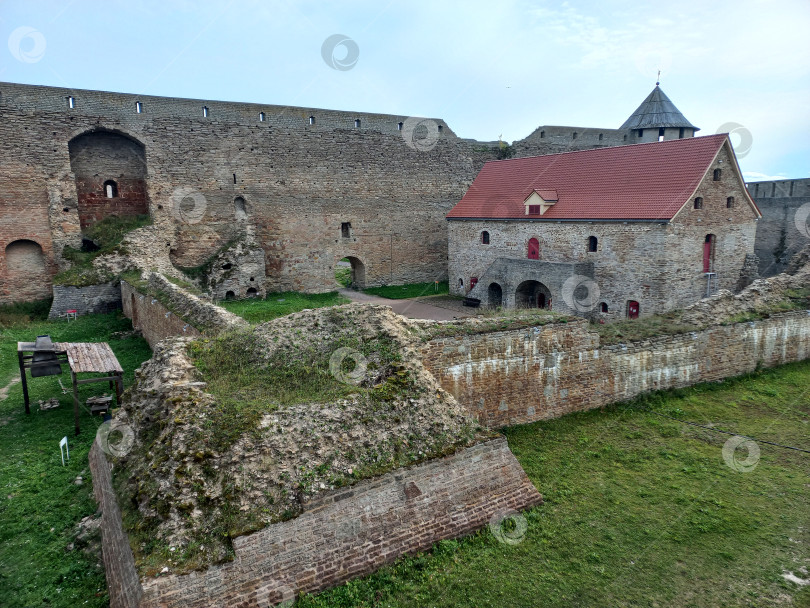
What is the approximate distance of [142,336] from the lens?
53.7ft

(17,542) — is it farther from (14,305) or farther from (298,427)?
(14,305)

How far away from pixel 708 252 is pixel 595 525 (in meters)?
15.5

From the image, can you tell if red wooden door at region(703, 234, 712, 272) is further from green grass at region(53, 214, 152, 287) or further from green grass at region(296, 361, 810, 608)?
green grass at region(53, 214, 152, 287)

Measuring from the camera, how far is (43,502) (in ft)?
25.4

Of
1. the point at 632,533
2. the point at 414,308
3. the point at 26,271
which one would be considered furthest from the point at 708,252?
the point at 26,271

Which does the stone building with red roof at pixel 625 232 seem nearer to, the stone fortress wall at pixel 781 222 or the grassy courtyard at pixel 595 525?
the stone fortress wall at pixel 781 222

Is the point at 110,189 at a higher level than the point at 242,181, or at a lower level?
lower

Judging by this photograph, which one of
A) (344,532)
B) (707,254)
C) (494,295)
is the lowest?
(344,532)

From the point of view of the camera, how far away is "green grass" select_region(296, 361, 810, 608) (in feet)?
19.7

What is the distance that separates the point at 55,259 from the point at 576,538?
20722 mm

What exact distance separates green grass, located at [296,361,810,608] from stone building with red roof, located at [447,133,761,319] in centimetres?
880

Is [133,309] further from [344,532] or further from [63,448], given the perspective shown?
[344,532]

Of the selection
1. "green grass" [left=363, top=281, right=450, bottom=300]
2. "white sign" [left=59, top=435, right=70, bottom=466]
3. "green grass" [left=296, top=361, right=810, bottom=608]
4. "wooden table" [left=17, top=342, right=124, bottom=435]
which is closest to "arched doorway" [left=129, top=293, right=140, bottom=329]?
"wooden table" [left=17, top=342, right=124, bottom=435]

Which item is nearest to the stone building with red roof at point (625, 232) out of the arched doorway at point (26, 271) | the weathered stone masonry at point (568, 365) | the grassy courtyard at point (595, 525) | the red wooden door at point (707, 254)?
the red wooden door at point (707, 254)
